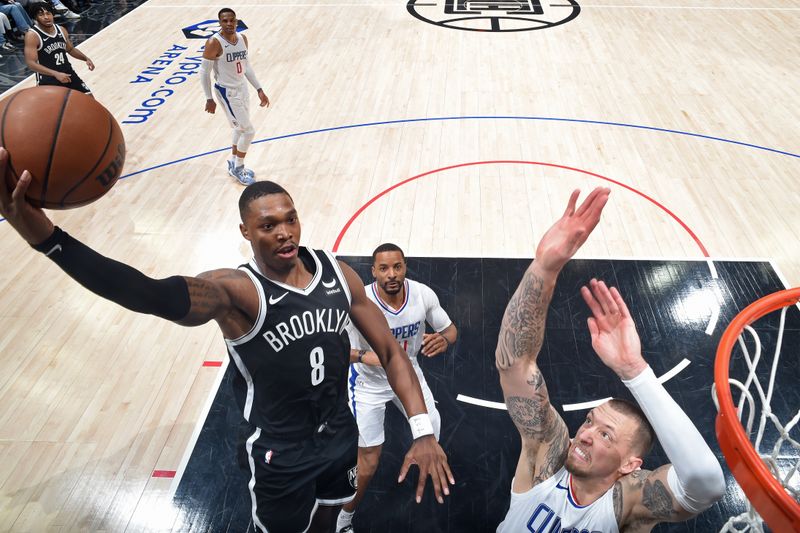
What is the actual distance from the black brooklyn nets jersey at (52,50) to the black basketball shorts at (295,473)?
6340 millimetres

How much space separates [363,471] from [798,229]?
16.2ft

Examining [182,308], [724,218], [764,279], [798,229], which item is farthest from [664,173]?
[182,308]

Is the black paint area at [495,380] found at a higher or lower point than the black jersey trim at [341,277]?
lower

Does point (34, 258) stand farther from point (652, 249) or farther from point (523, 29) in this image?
point (523, 29)

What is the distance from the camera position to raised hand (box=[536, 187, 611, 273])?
2.33m

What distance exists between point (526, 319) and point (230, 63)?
212 inches

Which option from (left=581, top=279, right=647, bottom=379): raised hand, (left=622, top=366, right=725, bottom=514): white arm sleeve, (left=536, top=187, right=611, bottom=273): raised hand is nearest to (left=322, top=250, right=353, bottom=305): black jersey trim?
(left=536, top=187, right=611, bottom=273): raised hand

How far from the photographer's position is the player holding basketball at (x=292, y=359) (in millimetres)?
2688

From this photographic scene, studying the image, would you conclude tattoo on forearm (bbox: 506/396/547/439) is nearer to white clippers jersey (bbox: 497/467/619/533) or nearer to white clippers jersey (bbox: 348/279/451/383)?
white clippers jersey (bbox: 497/467/619/533)

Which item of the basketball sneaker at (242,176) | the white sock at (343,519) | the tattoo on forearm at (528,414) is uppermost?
the tattoo on forearm at (528,414)

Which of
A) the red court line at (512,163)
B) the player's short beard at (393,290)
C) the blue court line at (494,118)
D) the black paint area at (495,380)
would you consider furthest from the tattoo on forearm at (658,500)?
the blue court line at (494,118)

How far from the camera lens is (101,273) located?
2.20m

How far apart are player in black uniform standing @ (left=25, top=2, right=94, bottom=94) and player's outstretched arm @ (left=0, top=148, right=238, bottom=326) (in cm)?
601

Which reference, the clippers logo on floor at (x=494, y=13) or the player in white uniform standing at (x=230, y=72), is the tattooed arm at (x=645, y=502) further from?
the clippers logo on floor at (x=494, y=13)
